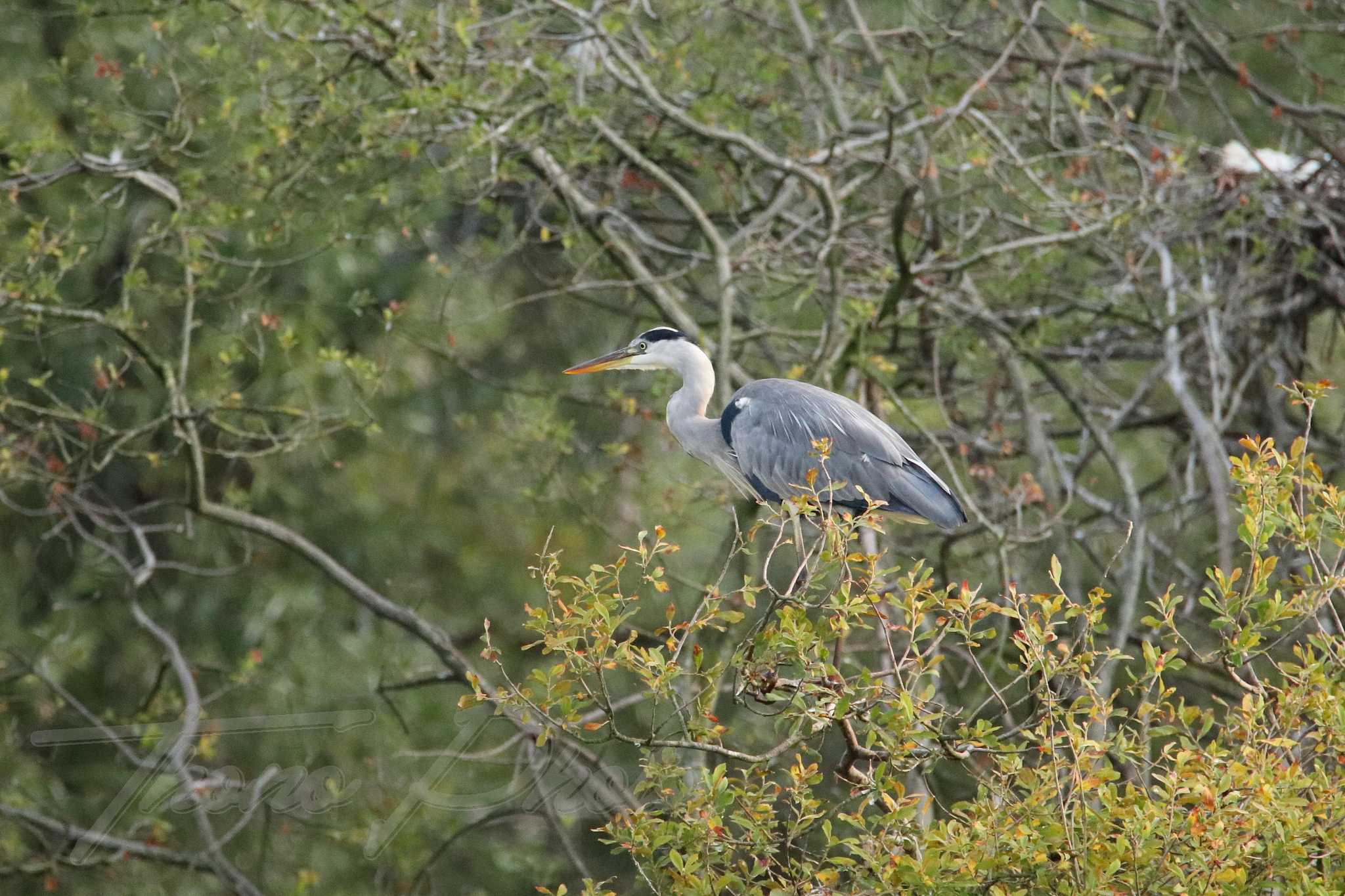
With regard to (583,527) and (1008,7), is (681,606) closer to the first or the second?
(583,527)

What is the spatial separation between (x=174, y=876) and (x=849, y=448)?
4749mm

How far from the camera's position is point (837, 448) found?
5359mm

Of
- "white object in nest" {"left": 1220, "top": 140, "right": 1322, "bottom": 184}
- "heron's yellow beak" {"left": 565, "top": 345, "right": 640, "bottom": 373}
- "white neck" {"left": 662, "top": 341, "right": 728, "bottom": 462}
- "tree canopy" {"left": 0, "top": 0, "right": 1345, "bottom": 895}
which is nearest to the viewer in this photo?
"white neck" {"left": 662, "top": 341, "right": 728, "bottom": 462}

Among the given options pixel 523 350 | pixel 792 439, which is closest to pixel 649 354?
pixel 792 439

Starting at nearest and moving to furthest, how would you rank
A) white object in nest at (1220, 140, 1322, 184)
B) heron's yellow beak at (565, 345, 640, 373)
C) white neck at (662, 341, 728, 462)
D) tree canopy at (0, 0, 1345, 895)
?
white neck at (662, 341, 728, 462), heron's yellow beak at (565, 345, 640, 373), tree canopy at (0, 0, 1345, 895), white object in nest at (1220, 140, 1322, 184)

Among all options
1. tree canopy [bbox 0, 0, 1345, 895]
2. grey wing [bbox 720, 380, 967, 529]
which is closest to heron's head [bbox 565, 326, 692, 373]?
tree canopy [bbox 0, 0, 1345, 895]

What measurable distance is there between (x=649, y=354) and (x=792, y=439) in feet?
2.36

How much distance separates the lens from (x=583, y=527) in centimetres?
799

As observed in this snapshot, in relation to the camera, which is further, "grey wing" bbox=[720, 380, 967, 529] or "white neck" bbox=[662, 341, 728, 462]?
"white neck" bbox=[662, 341, 728, 462]

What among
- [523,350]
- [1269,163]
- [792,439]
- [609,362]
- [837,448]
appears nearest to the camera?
[792,439]

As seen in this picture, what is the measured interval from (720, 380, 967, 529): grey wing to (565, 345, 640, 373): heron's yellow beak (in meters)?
0.56

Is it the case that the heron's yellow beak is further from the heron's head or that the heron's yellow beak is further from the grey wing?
the grey wing

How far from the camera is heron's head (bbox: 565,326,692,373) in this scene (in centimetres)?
556

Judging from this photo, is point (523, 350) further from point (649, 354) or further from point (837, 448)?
point (837, 448)
